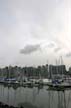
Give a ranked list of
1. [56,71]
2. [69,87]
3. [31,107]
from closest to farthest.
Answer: [31,107], [69,87], [56,71]

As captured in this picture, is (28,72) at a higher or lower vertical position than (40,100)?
higher

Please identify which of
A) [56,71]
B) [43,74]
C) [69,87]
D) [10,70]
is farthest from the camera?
[10,70]

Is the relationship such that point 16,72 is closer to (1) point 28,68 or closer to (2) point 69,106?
(1) point 28,68

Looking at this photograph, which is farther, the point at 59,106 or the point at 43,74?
the point at 43,74

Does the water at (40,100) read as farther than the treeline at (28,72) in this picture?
No

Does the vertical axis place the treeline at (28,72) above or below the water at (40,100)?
above

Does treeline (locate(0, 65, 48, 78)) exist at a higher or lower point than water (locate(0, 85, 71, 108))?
higher

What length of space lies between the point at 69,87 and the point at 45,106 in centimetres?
2867

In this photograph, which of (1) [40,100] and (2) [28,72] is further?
(2) [28,72]

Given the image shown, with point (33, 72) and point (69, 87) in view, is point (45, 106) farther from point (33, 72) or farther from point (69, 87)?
point (33, 72)

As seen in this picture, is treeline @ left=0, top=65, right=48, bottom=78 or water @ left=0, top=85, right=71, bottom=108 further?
treeline @ left=0, top=65, right=48, bottom=78

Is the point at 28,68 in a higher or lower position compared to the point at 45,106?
higher

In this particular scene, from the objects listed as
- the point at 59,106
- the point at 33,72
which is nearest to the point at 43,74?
the point at 33,72

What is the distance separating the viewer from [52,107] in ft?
96.8
